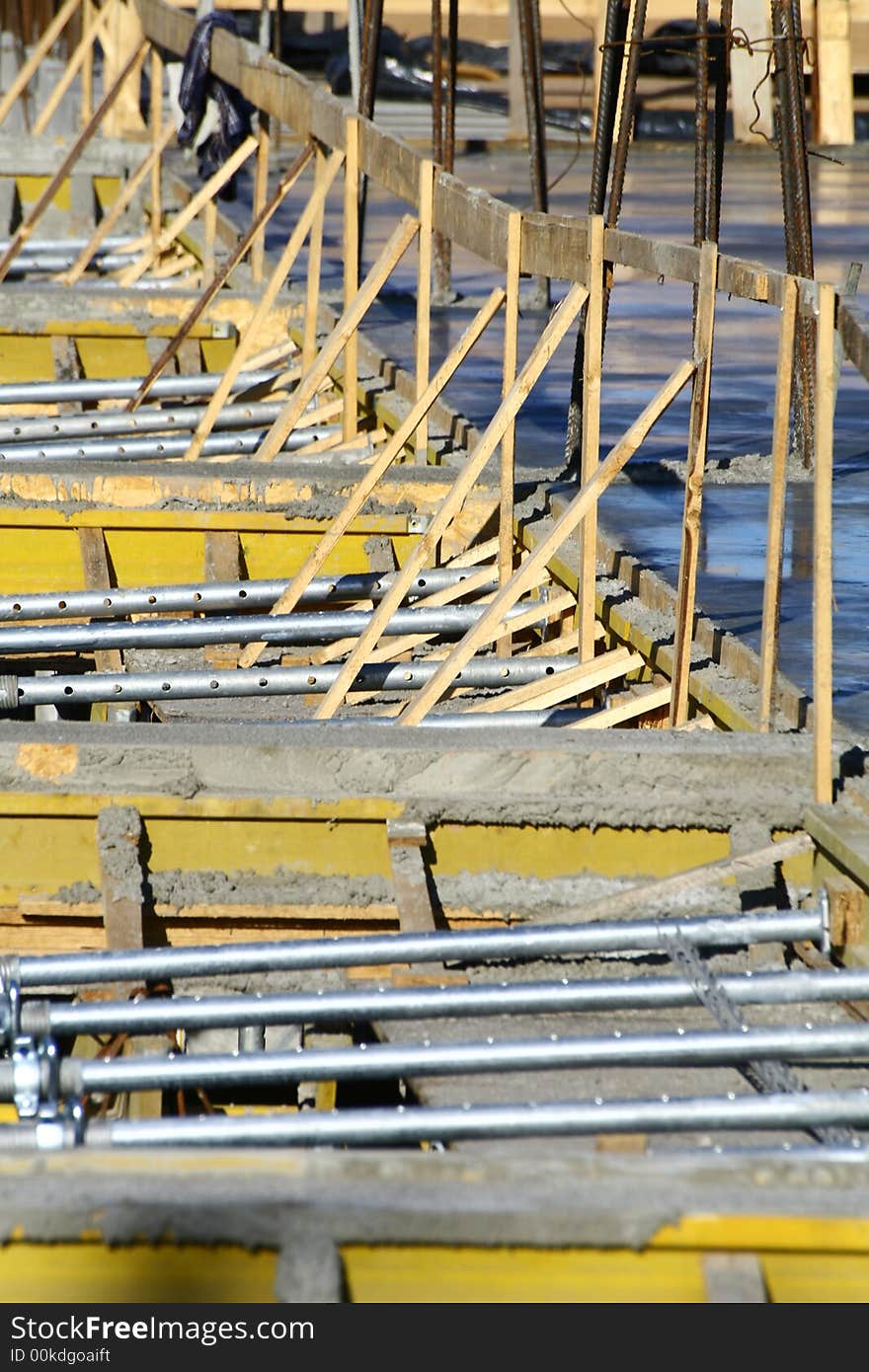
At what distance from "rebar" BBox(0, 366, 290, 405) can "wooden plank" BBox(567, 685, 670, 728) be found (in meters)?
5.61

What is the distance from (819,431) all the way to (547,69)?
84.7 feet

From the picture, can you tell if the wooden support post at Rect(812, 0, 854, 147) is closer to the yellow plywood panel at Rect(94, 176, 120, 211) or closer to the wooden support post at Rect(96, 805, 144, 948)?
the yellow plywood panel at Rect(94, 176, 120, 211)

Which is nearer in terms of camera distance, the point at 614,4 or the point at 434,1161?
the point at 434,1161

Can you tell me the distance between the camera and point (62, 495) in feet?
30.0

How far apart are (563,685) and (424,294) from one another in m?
3.21

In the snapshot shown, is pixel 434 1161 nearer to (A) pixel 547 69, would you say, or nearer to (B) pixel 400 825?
(B) pixel 400 825

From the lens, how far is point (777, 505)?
18.5 feet

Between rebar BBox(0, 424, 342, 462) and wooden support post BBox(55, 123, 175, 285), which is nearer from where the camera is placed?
rebar BBox(0, 424, 342, 462)

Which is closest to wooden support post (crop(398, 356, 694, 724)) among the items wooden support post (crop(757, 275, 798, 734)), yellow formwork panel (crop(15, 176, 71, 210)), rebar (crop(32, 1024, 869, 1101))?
wooden support post (crop(757, 275, 798, 734))

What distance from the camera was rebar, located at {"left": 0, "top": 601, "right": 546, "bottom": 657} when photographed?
23.7 feet

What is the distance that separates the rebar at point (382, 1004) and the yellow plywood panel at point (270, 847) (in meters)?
1.15

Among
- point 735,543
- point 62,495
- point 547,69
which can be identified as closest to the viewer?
point 735,543

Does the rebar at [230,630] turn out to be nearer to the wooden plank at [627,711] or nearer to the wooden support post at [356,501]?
the wooden support post at [356,501]
